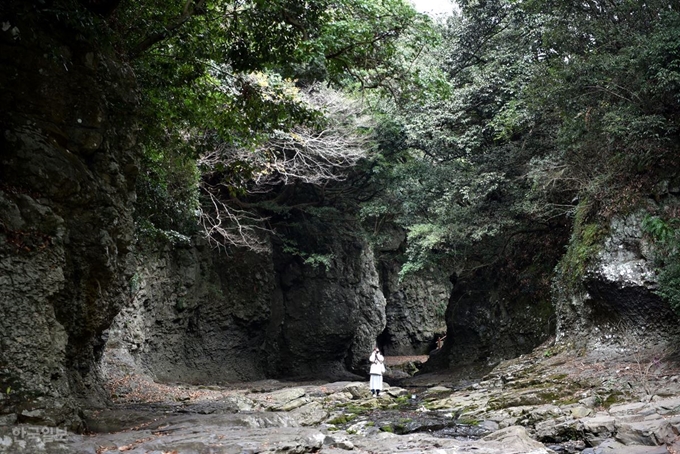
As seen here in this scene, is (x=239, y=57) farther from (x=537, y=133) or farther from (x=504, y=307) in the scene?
(x=504, y=307)

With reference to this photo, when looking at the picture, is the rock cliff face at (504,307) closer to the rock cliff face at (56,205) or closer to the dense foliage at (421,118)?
the dense foliage at (421,118)

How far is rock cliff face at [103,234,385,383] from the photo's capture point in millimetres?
17219

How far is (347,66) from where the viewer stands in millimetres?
8633

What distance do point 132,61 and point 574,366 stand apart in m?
11.9

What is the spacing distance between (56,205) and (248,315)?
15.8m

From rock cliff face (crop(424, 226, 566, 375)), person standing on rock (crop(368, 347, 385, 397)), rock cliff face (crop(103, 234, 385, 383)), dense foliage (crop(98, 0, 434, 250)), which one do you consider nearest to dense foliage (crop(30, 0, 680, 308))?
dense foliage (crop(98, 0, 434, 250))

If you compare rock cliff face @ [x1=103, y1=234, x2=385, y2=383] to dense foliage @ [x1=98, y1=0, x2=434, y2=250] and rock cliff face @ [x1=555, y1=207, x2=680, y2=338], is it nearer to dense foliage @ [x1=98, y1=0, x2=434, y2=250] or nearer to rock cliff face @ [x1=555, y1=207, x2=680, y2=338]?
dense foliage @ [x1=98, y1=0, x2=434, y2=250]

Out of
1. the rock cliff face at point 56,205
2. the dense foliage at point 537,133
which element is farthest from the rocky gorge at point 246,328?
the dense foliage at point 537,133

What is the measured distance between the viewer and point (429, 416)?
12.1 meters

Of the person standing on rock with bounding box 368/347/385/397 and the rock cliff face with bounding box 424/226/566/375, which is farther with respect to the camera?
the rock cliff face with bounding box 424/226/566/375

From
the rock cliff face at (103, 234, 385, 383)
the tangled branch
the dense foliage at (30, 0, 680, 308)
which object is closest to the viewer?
the dense foliage at (30, 0, 680, 308)

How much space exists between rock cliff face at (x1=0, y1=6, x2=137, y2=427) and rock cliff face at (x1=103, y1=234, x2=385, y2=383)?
812cm

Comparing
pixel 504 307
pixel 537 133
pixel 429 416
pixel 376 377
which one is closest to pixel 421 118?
pixel 537 133

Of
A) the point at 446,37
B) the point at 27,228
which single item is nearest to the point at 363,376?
the point at 446,37
